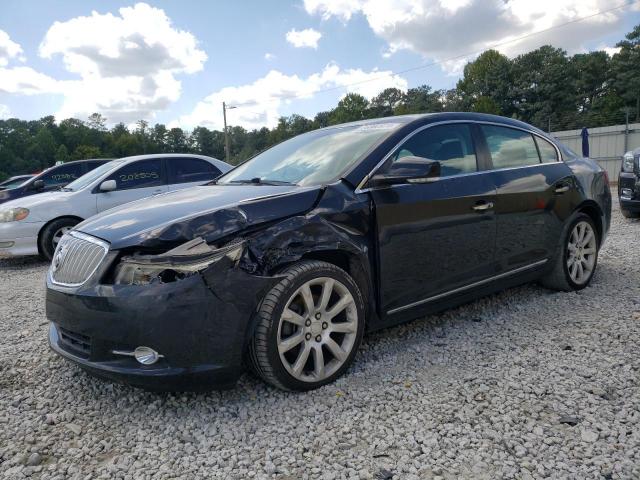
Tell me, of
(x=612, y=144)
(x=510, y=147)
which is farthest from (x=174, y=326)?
(x=612, y=144)

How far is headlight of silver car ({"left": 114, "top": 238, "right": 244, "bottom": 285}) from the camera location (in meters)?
2.39

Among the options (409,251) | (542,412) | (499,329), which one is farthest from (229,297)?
(499,329)

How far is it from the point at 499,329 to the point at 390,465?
183cm

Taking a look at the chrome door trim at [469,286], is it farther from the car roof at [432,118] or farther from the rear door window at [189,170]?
the rear door window at [189,170]

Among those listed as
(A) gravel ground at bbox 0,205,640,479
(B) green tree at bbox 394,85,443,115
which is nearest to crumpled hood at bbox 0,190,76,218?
(A) gravel ground at bbox 0,205,640,479

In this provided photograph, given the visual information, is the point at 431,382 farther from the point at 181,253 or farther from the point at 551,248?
the point at 551,248

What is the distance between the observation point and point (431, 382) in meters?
2.83

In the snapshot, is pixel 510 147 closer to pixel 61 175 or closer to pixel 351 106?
pixel 61 175

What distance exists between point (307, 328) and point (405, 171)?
1.11 m

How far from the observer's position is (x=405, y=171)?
2.99 metres

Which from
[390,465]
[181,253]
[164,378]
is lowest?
[390,465]

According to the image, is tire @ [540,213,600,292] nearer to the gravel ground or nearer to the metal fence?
the gravel ground

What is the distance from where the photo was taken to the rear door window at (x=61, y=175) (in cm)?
951

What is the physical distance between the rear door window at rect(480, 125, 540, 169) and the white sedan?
553 centimetres
